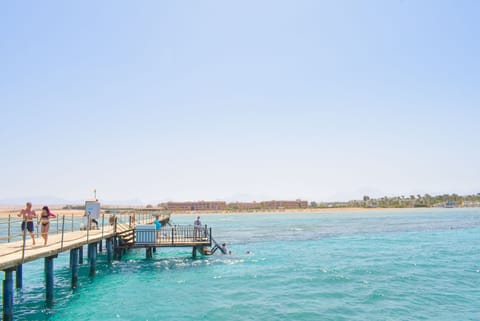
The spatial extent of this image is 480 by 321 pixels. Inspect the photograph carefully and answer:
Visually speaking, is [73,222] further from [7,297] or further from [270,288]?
[7,297]

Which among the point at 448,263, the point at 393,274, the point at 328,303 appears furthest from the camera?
the point at 448,263

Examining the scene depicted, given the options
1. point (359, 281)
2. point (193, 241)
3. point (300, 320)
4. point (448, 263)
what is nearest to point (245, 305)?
point (300, 320)

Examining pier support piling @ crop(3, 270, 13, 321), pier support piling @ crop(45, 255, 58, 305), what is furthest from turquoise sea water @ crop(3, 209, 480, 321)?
pier support piling @ crop(3, 270, 13, 321)

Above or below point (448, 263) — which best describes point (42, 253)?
above

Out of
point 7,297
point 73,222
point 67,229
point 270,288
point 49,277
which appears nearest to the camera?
point 7,297

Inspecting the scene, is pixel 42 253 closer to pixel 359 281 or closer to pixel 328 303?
pixel 328 303

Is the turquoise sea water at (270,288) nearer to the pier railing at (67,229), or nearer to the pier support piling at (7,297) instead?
the pier support piling at (7,297)

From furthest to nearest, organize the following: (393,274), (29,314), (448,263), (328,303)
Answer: (448,263) → (393,274) → (328,303) → (29,314)

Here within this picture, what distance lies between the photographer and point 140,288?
22609mm

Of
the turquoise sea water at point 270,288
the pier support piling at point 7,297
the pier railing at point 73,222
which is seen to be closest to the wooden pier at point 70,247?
the pier support piling at point 7,297

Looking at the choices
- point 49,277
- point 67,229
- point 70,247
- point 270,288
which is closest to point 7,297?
point 49,277

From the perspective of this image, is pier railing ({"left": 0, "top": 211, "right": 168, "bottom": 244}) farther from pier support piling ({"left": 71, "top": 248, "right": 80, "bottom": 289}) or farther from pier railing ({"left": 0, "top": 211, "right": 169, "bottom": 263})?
pier support piling ({"left": 71, "top": 248, "right": 80, "bottom": 289})

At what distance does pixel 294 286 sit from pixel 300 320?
606 cm

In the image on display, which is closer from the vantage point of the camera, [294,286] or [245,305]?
[245,305]
